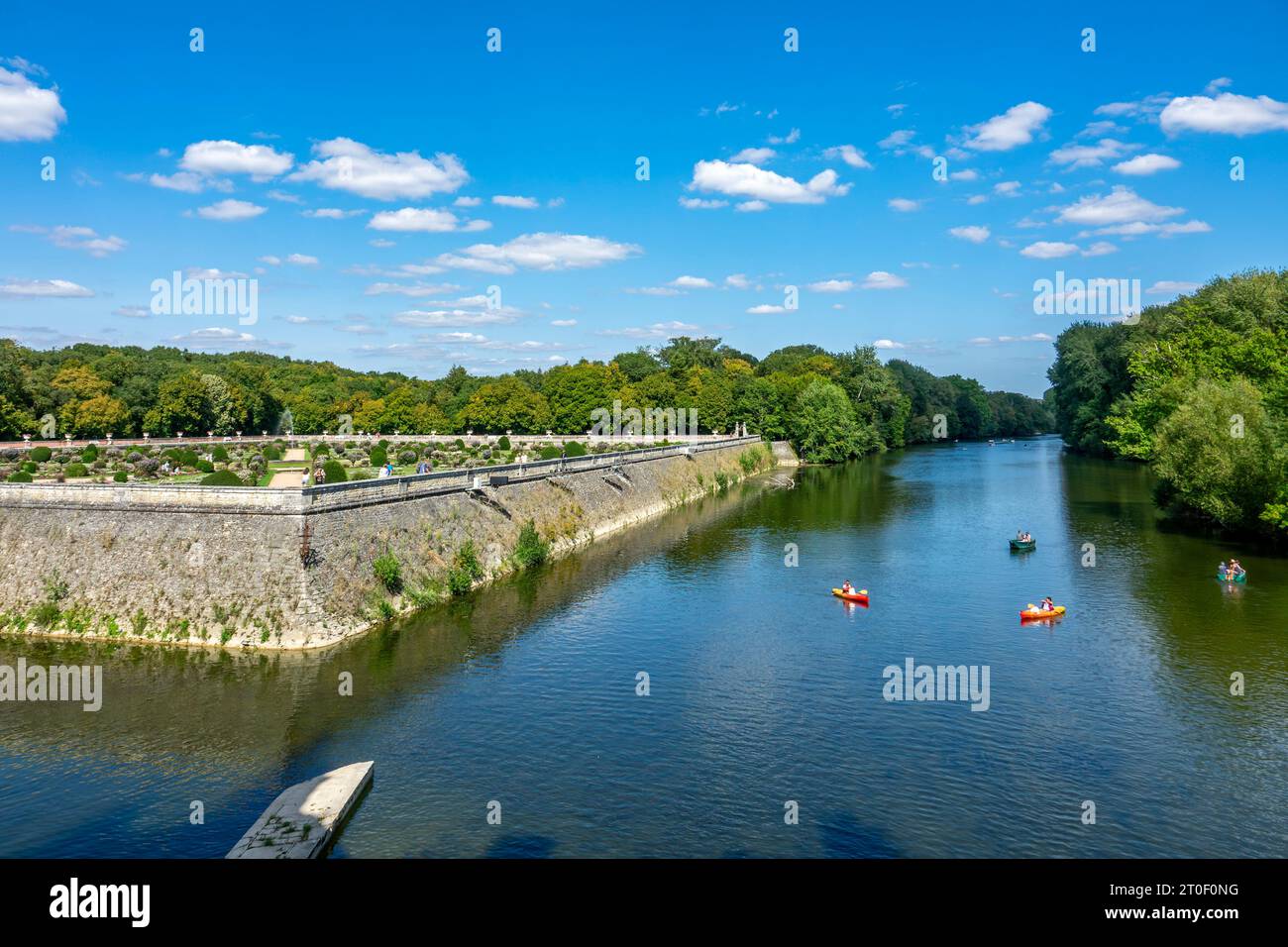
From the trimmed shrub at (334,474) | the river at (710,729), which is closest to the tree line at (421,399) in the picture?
the trimmed shrub at (334,474)

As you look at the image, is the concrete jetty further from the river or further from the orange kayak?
the orange kayak

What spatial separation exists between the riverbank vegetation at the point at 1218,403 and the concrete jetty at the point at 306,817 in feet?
169

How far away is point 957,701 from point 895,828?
31.3 ft

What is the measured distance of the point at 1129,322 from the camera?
114 meters

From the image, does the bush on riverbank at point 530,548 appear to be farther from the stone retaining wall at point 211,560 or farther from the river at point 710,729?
the stone retaining wall at point 211,560

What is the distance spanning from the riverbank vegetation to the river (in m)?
10.2

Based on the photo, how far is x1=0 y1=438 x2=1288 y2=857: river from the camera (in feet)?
A: 62.5

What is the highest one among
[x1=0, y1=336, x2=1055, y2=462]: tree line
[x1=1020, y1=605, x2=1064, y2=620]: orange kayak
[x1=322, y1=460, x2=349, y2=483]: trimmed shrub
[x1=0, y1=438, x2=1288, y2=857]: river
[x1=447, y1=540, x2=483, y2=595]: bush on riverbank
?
[x1=0, y1=336, x2=1055, y2=462]: tree line

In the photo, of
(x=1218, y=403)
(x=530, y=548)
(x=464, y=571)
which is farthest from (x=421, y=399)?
(x=1218, y=403)

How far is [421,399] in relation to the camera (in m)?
144

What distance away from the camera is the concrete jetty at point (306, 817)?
684 inches

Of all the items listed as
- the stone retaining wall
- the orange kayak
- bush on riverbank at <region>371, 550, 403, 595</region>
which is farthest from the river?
bush on riverbank at <region>371, 550, 403, 595</region>

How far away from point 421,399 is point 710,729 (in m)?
127
